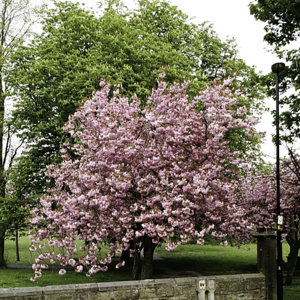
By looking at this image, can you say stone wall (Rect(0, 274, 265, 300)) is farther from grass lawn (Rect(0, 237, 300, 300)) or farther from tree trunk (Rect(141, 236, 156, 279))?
tree trunk (Rect(141, 236, 156, 279))

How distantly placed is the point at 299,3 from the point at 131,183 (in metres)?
9.71

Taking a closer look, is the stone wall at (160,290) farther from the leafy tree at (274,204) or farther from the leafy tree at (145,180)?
the leafy tree at (274,204)

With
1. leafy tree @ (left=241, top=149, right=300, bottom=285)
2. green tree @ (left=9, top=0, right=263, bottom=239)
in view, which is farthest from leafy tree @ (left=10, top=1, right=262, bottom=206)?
leafy tree @ (left=241, top=149, right=300, bottom=285)

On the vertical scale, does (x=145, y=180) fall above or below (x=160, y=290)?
above

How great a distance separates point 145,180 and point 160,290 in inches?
162

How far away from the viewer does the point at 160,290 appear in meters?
9.73

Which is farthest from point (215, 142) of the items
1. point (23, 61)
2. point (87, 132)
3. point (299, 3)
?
point (23, 61)

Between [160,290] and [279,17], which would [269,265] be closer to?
[160,290]

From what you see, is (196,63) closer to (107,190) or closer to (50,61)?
(50,61)

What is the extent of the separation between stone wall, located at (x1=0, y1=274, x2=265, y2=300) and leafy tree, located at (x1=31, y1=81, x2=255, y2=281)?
258 cm

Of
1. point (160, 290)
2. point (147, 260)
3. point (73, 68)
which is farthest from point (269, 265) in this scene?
point (73, 68)

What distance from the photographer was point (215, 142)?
14039mm

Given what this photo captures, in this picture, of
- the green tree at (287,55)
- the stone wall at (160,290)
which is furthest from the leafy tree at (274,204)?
the stone wall at (160,290)

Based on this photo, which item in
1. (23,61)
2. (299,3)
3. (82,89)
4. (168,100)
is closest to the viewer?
(168,100)
